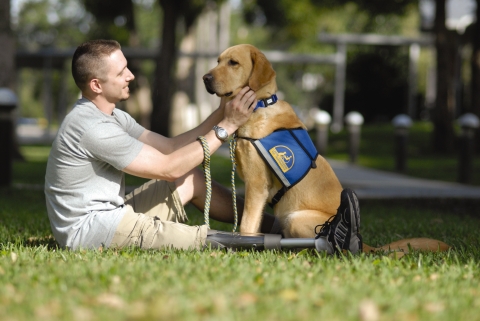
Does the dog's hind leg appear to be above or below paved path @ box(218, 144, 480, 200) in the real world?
above

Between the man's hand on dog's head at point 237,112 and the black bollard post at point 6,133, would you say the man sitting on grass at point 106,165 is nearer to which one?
the man's hand on dog's head at point 237,112

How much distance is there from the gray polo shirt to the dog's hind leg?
3.99ft

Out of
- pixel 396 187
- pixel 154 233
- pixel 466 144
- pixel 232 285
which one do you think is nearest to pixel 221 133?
pixel 154 233

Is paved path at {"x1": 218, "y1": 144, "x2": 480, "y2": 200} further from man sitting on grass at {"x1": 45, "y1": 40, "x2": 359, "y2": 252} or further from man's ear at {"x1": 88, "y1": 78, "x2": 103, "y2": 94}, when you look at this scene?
man's ear at {"x1": 88, "y1": 78, "x2": 103, "y2": 94}

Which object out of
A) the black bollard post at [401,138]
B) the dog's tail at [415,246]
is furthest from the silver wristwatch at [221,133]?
the black bollard post at [401,138]

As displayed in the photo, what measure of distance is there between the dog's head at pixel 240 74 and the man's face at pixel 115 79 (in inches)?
26.2

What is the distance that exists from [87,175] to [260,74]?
1492 millimetres

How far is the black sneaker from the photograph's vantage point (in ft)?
14.0

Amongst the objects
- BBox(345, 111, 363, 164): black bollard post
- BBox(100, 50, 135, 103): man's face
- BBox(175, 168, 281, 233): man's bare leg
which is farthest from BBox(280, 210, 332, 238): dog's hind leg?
BBox(345, 111, 363, 164): black bollard post

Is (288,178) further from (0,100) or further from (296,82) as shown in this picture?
(296,82)

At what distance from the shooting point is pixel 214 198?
5277 mm

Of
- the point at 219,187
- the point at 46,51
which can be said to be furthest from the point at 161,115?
the point at 219,187

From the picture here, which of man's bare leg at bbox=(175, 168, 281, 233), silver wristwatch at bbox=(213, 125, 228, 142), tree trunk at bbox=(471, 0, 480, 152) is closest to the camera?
silver wristwatch at bbox=(213, 125, 228, 142)

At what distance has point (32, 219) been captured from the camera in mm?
6590
